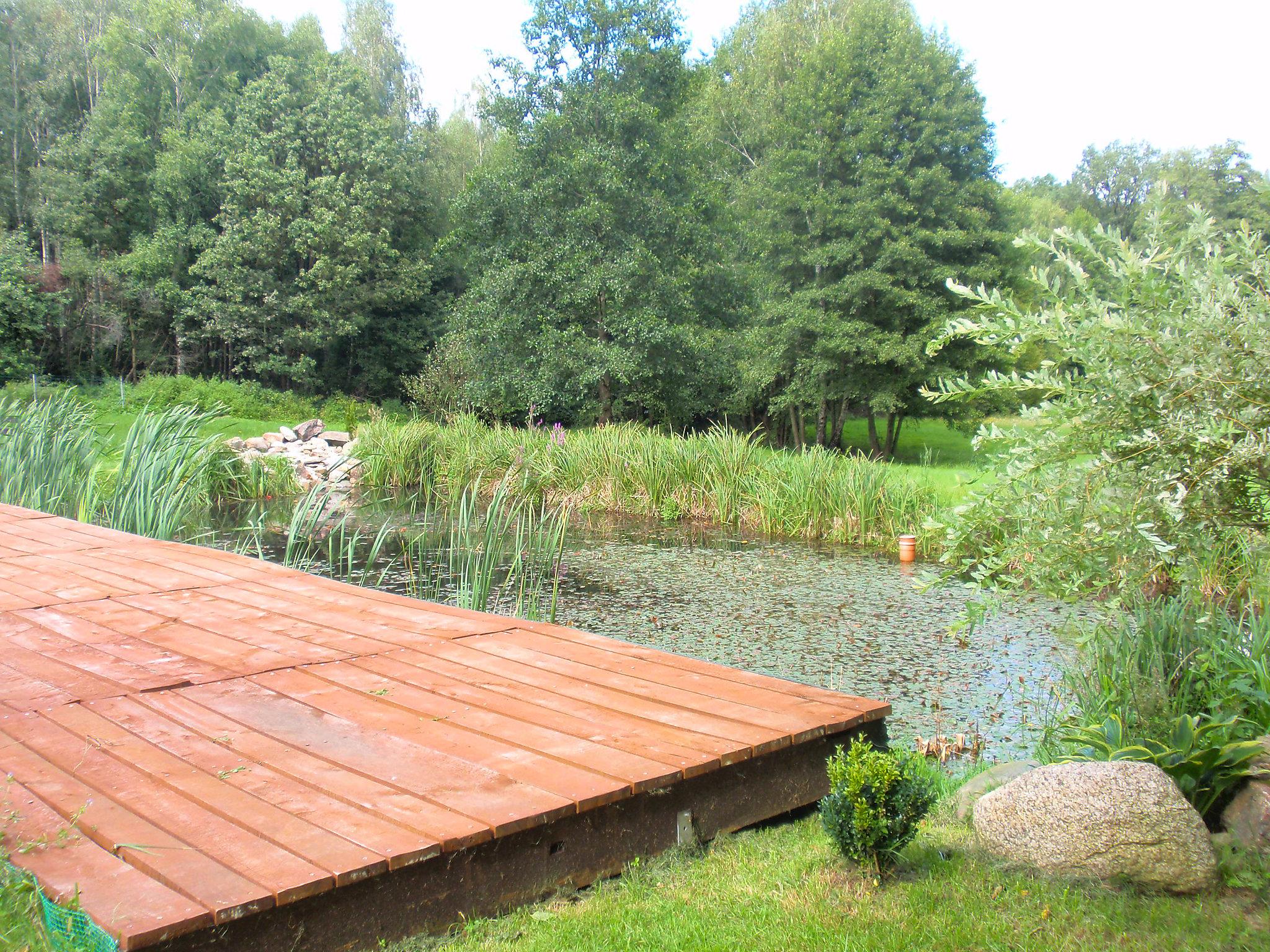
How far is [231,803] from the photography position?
189 centimetres

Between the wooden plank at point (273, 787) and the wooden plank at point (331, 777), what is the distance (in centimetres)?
1

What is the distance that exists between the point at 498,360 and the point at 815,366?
224 inches

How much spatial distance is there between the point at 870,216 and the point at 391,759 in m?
16.3

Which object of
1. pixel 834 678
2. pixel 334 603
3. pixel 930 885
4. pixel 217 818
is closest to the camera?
pixel 217 818

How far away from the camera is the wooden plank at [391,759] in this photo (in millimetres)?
1921

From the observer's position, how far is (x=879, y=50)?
58.9 feet

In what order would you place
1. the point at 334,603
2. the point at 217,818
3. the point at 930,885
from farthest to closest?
the point at 334,603, the point at 930,885, the point at 217,818

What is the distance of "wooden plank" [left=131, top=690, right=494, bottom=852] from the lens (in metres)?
1.82

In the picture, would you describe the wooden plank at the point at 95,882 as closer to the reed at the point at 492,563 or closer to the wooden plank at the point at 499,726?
the wooden plank at the point at 499,726

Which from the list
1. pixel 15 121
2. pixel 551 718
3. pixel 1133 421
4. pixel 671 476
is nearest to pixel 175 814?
pixel 551 718

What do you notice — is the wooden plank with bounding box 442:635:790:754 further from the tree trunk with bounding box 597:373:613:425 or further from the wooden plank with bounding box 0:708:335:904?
the tree trunk with bounding box 597:373:613:425

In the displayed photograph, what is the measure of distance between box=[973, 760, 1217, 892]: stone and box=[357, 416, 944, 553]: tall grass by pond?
5448 mm

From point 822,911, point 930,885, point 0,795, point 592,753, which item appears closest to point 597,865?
point 592,753

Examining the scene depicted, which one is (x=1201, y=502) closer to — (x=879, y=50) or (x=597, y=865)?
(x=597, y=865)
